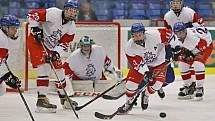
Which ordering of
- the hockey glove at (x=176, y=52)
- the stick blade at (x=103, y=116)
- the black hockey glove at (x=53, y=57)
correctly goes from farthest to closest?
the hockey glove at (x=176, y=52)
the black hockey glove at (x=53, y=57)
the stick blade at (x=103, y=116)

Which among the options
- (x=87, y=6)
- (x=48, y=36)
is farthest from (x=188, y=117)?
(x=87, y=6)

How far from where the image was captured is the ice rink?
4.48m

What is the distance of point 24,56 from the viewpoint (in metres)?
6.63

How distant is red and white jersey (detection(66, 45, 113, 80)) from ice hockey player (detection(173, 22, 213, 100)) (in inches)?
31.6

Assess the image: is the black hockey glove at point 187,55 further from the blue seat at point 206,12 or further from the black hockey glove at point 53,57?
the blue seat at point 206,12

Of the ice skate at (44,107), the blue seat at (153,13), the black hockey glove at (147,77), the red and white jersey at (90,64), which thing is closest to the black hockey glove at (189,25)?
the red and white jersey at (90,64)

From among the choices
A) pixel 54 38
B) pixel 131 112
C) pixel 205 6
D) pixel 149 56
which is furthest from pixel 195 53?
pixel 205 6

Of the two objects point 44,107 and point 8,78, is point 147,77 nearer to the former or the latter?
point 44,107

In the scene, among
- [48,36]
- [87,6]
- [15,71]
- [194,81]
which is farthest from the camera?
[87,6]

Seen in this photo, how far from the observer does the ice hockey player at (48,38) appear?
4844 mm

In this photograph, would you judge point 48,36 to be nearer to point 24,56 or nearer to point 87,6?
point 24,56

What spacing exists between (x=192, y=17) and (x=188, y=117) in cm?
180

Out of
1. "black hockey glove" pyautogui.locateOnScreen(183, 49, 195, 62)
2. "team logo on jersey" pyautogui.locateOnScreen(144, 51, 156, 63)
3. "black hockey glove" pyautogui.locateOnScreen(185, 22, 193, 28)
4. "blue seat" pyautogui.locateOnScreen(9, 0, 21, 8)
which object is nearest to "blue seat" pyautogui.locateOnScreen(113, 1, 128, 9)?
"blue seat" pyautogui.locateOnScreen(9, 0, 21, 8)

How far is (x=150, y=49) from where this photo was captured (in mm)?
4820
